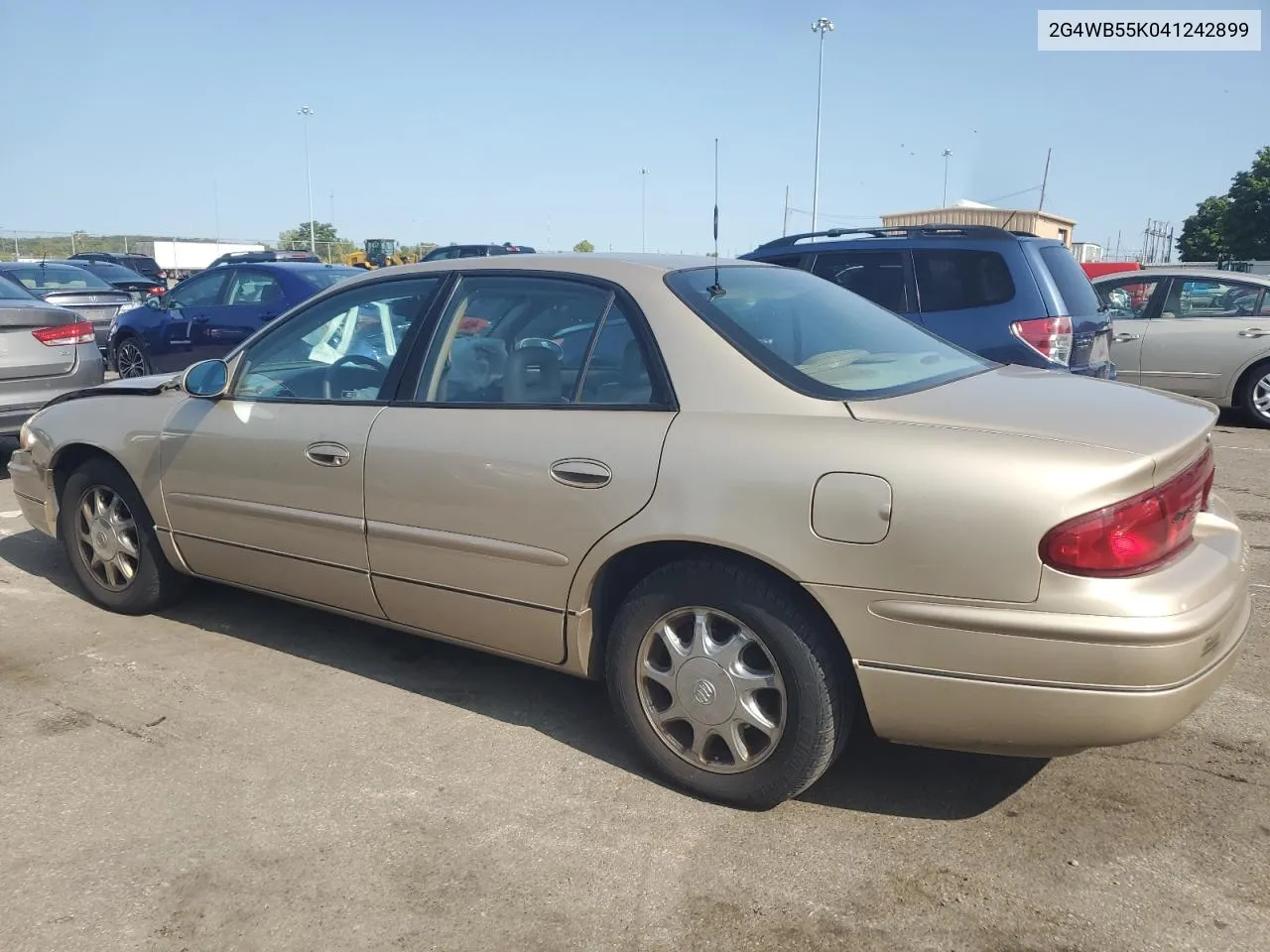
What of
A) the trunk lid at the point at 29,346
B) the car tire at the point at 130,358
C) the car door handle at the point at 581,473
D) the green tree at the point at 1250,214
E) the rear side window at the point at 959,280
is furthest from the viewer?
the green tree at the point at 1250,214

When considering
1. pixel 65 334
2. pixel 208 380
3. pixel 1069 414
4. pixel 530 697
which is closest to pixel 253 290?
pixel 65 334

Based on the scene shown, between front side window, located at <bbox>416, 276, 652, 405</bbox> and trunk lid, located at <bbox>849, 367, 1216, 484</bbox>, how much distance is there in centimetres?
79

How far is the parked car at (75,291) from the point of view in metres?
13.3

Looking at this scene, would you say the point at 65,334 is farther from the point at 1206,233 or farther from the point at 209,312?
the point at 1206,233

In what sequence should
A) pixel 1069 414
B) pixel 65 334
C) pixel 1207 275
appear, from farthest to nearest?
pixel 1207 275 < pixel 65 334 < pixel 1069 414

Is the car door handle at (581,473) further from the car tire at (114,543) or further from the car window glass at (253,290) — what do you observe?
the car window glass at (253,290)

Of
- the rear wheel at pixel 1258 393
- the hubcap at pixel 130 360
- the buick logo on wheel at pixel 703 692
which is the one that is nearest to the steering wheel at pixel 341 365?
the buick logo on wheel at pixel 703 692

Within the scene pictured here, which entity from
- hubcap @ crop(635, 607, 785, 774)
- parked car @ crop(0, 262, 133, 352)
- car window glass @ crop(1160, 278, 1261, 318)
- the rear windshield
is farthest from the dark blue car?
car window glass @ crop(1160, 278, 1261, 318)

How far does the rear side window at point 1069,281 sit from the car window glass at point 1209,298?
3460mm

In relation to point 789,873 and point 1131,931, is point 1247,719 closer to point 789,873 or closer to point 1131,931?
point 1131,931

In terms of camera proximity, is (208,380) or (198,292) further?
(198,292)

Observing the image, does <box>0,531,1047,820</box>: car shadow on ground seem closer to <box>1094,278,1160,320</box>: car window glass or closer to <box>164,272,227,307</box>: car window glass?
<box>164,272,227,307</box>: car window glass

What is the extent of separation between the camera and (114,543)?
176 inches

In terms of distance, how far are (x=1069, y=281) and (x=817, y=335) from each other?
15.2ft
